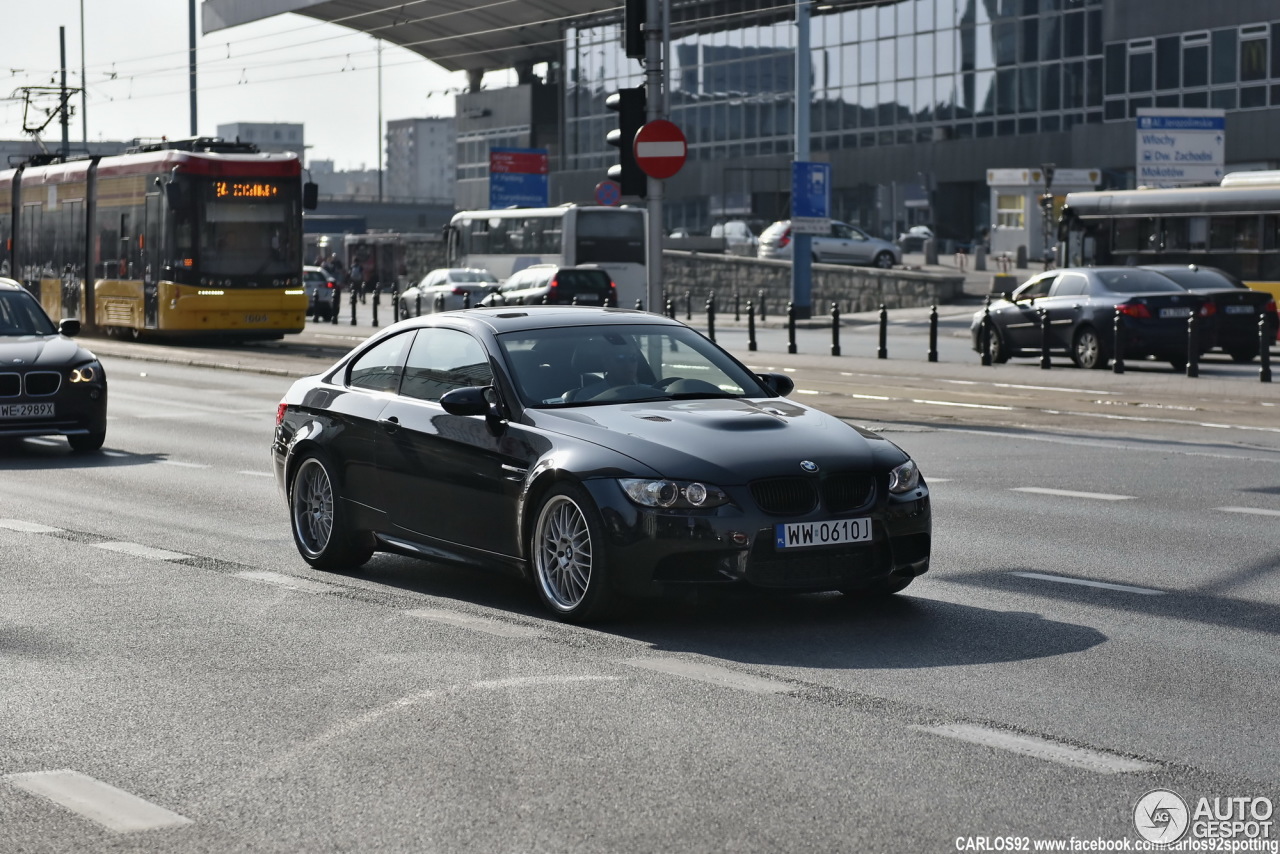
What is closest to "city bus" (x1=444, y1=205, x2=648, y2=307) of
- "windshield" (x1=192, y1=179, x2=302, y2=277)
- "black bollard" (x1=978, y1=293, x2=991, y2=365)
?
"windshield" (x1=192, y1=179, x2=302, y2=277)

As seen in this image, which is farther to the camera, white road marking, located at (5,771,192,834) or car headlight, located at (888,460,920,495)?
car headlight, located at (888,460,920,495)

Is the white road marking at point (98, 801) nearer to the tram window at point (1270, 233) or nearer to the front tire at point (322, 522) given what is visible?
the front tire at point (322, 522)

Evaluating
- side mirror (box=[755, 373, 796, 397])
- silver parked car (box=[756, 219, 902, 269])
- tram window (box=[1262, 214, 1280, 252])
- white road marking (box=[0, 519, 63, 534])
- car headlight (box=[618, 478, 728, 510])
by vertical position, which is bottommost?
white road marking (box=[0, 519, 63, 534])

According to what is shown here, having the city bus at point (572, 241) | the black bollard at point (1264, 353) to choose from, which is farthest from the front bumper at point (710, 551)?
the city bus at point (572, 241)

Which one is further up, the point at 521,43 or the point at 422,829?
the point at 521,43

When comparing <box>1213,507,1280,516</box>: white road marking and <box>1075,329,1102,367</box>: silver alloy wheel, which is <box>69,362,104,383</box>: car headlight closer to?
<box>1213,507,1280,516</box>: white road marking

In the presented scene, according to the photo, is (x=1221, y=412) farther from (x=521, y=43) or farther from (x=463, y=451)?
(x=521, y=43)

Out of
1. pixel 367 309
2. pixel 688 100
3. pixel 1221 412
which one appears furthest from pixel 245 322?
pixel 688 100

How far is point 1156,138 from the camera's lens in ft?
139

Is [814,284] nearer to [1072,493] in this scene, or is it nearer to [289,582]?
[1072,493]

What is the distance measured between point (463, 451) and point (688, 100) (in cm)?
7988

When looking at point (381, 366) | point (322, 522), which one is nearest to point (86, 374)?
point (322, 522)

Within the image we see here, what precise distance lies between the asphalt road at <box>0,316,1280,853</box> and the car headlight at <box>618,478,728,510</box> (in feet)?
1.81

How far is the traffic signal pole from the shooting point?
19.2 m
